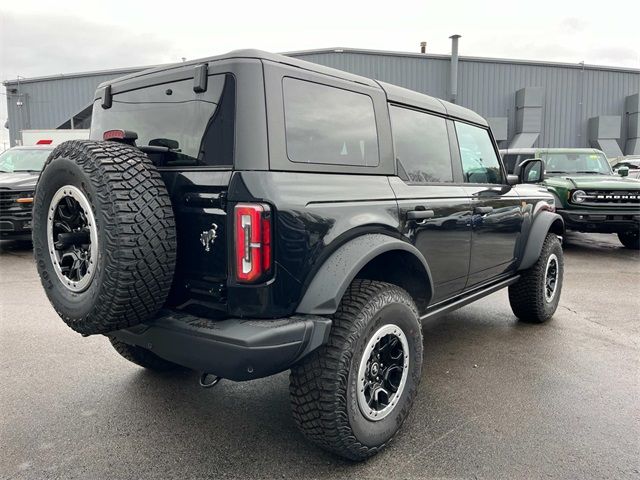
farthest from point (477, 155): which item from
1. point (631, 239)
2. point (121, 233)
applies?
point (631, 239)

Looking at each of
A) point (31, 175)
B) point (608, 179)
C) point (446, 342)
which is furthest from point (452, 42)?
point (446, 342)

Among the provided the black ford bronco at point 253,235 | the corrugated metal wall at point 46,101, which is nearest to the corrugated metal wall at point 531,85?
the corrugated metal wall at point 46,101

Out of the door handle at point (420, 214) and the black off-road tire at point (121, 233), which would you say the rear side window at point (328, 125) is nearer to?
the door handle at point (420, 214)

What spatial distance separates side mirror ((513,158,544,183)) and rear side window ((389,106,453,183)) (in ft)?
3.90

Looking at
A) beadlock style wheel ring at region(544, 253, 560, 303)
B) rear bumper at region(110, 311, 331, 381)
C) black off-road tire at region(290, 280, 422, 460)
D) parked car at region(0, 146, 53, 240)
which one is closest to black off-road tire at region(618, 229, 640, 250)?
beadlock style wheel ring at region(544, 253, 560, 303)

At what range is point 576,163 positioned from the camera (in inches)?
370

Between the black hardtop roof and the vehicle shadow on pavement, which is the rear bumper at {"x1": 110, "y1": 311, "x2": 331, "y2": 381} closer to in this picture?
the vehicle shadow on pavement

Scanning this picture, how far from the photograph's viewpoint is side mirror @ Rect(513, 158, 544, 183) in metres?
4.24

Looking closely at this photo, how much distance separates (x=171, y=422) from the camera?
2754mm

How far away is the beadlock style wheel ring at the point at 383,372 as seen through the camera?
7.74 ft

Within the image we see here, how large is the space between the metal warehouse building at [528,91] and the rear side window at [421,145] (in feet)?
67.1

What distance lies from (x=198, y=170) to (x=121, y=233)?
0.45m

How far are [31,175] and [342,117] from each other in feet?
24.8

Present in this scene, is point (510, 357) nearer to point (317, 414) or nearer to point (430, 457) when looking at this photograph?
point (430, 457)
